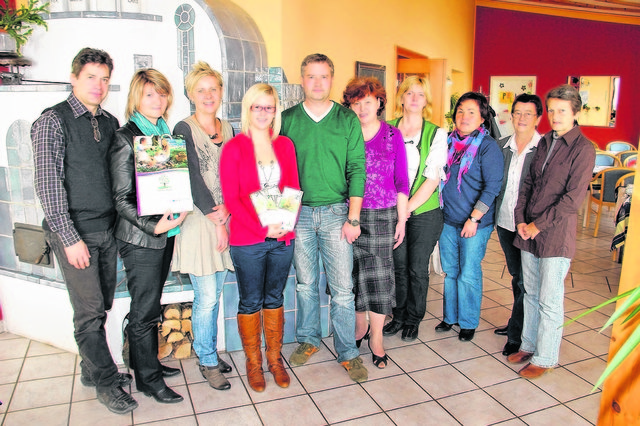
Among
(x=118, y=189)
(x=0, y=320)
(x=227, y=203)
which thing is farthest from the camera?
(x=0, y=320)

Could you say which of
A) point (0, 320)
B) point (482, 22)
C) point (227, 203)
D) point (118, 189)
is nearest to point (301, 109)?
point (227, 203)

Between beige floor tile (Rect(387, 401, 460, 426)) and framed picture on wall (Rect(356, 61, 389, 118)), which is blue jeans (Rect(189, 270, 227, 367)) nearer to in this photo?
beige floor tile (Rect(387, 401, 460, 426))

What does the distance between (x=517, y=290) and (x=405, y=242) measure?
74 centimetres

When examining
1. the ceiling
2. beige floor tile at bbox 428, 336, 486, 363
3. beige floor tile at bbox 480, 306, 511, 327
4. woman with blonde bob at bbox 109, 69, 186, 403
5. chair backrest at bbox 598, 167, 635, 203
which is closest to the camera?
woman with blonde bob at bbox 109, 69, 186, 403

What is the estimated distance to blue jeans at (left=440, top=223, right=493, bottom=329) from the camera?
2965 millimetres

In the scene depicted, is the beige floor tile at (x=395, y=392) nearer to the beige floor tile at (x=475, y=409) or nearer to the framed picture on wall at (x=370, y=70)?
the beige floor tile at (x=475, y=409)

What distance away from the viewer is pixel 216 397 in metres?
2.49

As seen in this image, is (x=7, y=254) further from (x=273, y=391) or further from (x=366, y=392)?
(x=366, y=392)

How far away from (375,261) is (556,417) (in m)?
1.14

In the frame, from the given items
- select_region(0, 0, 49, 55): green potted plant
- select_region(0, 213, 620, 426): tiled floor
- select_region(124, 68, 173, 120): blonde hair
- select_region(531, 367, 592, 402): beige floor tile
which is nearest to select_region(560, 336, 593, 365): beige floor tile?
select_region(0, 213, 620, 426): tiled floor

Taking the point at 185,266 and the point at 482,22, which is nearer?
the point at 185,266

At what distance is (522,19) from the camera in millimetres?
9414

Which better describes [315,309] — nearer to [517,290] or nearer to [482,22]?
[517,290]

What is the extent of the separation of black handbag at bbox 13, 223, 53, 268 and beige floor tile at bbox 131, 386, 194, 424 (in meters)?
0.99
